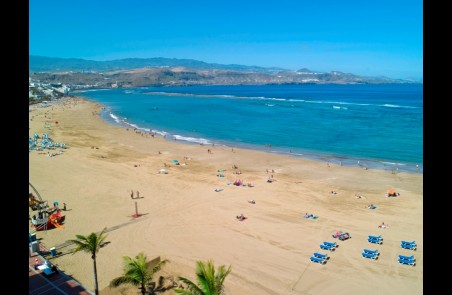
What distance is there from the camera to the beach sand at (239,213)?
18.0m

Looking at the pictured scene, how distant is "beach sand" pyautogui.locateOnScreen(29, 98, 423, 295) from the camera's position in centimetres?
1798

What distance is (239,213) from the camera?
25922 mm

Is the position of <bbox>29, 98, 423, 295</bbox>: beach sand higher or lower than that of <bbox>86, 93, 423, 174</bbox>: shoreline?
lower

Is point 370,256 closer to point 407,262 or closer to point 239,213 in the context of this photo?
point 407,262

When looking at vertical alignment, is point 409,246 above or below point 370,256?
above

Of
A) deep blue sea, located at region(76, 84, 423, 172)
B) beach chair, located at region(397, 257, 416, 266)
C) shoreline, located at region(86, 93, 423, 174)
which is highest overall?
deep blue sea, located at region(76, 84, 423, 172)

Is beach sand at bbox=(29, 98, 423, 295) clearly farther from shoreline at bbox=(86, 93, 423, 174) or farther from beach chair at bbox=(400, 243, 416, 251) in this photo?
shoreline at bbox=(86, 93, 423, 174)

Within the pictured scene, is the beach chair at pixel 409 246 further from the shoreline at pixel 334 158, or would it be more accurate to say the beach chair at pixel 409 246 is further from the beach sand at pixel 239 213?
the shoreline at pixel 334 158

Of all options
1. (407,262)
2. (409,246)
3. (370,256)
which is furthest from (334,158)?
(407,262)

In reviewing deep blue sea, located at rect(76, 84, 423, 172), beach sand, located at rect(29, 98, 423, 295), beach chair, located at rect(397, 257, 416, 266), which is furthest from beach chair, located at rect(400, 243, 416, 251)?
deep blue sea, located at rect(76, 84, 423, 172)

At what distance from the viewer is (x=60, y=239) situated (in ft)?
70.9

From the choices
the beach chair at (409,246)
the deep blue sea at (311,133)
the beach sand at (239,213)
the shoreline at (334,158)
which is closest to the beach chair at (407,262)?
the beach sand at (239,213)

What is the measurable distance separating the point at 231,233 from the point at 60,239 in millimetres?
10705
